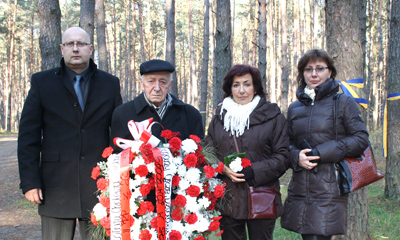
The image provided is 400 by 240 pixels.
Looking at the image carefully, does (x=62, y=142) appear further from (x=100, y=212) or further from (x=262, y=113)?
(x=262, y=113)

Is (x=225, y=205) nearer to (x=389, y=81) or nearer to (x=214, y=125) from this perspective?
(x=214, y=125)

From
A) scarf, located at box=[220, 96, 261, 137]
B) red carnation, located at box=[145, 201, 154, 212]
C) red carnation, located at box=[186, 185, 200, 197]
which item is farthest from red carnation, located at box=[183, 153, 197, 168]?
scarf, located at box=[220, 96, 261, 137]

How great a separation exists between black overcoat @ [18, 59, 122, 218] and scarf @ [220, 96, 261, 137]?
114 cm

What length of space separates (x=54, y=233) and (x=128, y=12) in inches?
1283

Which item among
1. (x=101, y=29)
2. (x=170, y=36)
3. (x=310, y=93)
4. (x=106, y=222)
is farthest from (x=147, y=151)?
(x=170, y=36)

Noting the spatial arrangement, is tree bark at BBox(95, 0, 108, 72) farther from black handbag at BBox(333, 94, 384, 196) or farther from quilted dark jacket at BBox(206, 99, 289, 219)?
black handbag at BBox(333, 94, 384, 196)

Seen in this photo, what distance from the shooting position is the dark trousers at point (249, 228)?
3018 mm

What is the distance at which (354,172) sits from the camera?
296 cm

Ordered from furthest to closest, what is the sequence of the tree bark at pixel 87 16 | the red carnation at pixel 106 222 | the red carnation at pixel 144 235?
the tree bark at pixel 87 16
the red carnation at pixel 106 222
the red carnation at pixel 144 235

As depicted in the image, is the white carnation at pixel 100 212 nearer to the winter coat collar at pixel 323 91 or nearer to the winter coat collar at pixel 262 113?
the winter coat collar at pixel 262 113

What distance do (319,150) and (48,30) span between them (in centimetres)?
580

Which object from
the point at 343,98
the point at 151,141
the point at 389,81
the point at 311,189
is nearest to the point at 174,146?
the point at 151,141

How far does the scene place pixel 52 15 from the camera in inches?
268

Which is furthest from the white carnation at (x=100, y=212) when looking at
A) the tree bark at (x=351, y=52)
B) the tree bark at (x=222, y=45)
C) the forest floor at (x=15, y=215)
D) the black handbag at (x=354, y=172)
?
the tree bark at (x=222, y=45)
